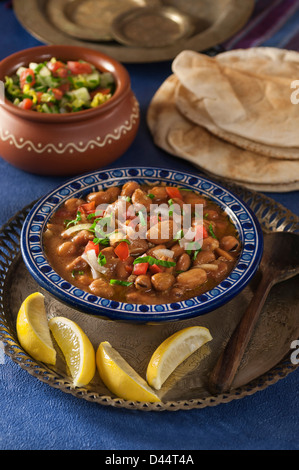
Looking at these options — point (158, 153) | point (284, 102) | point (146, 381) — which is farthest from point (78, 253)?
point (284, 102)

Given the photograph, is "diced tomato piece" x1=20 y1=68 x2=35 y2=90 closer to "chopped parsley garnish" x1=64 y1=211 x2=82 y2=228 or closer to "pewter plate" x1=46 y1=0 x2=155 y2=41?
"pewter plate" x1=46 y1=0 x2=155 y2=41

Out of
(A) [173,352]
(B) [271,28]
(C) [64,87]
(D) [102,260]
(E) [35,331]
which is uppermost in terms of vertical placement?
(C) [64,87]

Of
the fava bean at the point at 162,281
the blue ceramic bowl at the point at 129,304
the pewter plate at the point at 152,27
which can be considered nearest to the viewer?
the blue ceramic bowl at the point at 129,304

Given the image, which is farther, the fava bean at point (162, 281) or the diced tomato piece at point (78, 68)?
the diced tomato piece at point (78, 68)

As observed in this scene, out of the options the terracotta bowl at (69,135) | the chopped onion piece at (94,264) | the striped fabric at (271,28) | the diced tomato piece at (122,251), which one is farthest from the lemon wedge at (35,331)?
the striped fabric at (271,28)

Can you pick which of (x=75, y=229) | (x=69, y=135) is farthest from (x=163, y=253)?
(x=69, y=135)

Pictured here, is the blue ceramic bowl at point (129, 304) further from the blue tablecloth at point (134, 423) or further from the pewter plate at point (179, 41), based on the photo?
the pewter plate at point (179, 41)

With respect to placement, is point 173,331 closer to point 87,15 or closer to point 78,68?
point 78,68

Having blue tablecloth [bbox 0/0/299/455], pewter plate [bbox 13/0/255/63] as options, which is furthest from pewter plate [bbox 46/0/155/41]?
blue tablecloth [bbox 0/0/299/455]
